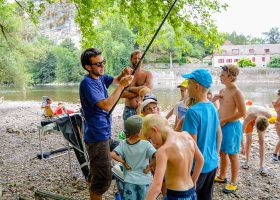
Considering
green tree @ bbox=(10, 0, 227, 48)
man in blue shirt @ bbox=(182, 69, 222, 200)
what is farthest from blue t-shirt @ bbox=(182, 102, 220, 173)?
green tree @ bbox=(10, 0, 227, 48)

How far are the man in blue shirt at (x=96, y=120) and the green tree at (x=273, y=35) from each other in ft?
348

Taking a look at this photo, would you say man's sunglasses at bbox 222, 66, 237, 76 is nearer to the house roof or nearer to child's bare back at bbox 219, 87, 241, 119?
child's bare back at bbox 219, 87, 241, 119

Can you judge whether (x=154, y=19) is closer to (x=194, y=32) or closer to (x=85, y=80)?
(x=194, y=32)

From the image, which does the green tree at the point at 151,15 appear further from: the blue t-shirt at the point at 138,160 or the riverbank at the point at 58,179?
the blue t-shirt at the point at 138,160

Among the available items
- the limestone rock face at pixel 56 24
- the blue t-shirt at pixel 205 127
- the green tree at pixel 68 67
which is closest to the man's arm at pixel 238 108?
the blue t-shirt at pixel 205 127

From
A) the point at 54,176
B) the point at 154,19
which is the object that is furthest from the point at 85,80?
the point at 154,19

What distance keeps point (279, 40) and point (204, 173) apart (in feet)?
352

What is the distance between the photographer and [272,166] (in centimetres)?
508

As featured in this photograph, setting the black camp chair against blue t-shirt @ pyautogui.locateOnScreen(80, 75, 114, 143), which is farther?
the black camp chair

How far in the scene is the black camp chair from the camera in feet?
12.8

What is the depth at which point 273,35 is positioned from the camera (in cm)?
10006

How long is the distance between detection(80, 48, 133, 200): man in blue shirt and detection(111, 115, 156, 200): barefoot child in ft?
0.70

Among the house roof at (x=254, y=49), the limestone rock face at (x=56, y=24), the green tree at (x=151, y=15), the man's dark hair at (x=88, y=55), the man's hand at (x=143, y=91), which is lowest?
the man's hand at (x=143, y=91)

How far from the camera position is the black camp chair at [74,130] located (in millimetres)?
3891
